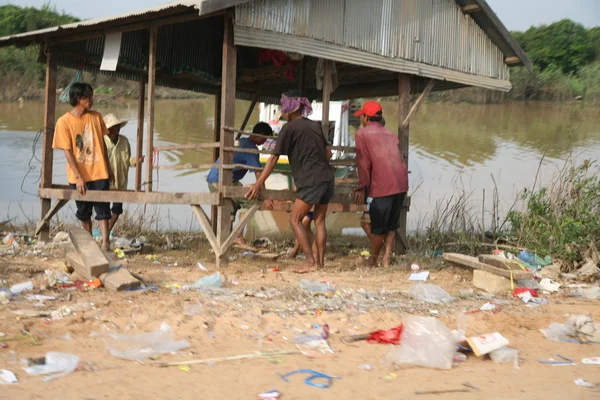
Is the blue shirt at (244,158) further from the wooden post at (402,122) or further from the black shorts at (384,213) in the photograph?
the wooden post at (402,122)

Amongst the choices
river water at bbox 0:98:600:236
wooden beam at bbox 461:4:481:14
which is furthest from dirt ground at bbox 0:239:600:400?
river water at bbox 0:98:600:236

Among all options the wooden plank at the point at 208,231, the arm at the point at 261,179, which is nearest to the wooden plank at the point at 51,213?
the wooden plank at the point at 208,231

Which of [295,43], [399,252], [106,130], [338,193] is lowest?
[399,252]

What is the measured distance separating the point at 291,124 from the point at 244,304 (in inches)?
90.9

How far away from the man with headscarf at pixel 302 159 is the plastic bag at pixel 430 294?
1.57 m

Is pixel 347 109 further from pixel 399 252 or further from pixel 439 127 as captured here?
pixel 439 127

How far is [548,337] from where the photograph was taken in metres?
4.39

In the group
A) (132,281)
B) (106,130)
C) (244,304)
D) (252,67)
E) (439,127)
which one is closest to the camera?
(244,304)

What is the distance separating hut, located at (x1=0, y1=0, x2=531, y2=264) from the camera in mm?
6660

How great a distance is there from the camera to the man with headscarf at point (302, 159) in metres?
6.48

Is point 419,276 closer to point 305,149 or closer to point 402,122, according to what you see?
point 305,149

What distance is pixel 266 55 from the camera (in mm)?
8914

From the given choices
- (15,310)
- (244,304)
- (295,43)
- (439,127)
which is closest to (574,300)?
(244,304)

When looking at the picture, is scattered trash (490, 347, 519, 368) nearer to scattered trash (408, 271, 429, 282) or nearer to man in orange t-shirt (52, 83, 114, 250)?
scattered trash (408, 271, 429, 282)
